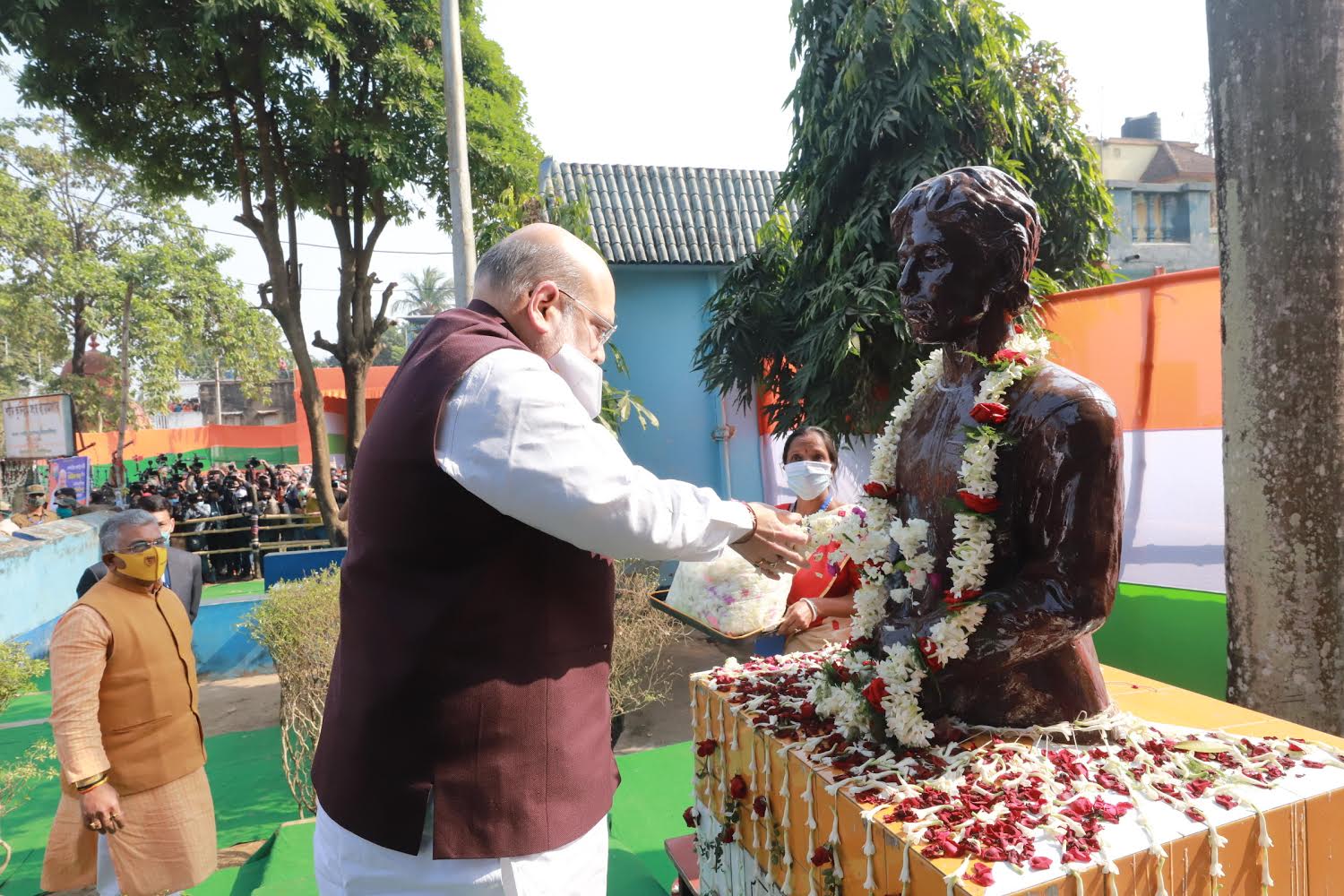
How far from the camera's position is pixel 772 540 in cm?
194

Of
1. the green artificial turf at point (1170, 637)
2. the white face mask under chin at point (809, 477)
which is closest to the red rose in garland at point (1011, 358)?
the white face mask under chin at point (809, 477)

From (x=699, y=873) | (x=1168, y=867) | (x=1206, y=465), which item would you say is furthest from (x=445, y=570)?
(x=1206, y=465)

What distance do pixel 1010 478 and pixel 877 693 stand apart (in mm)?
585

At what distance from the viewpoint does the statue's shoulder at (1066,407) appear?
5.96 feet

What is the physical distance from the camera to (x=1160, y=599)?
4434 millimetres

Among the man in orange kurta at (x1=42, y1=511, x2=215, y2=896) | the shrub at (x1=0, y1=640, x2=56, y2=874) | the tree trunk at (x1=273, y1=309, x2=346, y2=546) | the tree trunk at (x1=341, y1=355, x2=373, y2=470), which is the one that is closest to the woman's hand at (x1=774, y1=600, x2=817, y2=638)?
the man in orange kurta at (x1=42, y1=511, x2=215, y2=896)

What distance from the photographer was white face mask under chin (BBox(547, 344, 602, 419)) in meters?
1.87

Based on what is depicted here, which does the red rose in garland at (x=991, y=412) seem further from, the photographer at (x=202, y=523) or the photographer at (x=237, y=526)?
the photographer at (x=202, y=523)

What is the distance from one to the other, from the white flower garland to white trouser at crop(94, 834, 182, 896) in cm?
306

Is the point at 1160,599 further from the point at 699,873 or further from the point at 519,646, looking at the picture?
the point at 519,646

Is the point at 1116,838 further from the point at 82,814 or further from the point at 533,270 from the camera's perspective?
the point at 82,814

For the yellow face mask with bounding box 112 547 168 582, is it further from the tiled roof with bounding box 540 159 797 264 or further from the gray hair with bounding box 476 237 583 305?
the tiled roof with bounding box 540 159 797 264

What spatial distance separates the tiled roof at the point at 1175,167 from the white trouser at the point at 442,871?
85.0ft

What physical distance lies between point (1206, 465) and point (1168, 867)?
328cm
